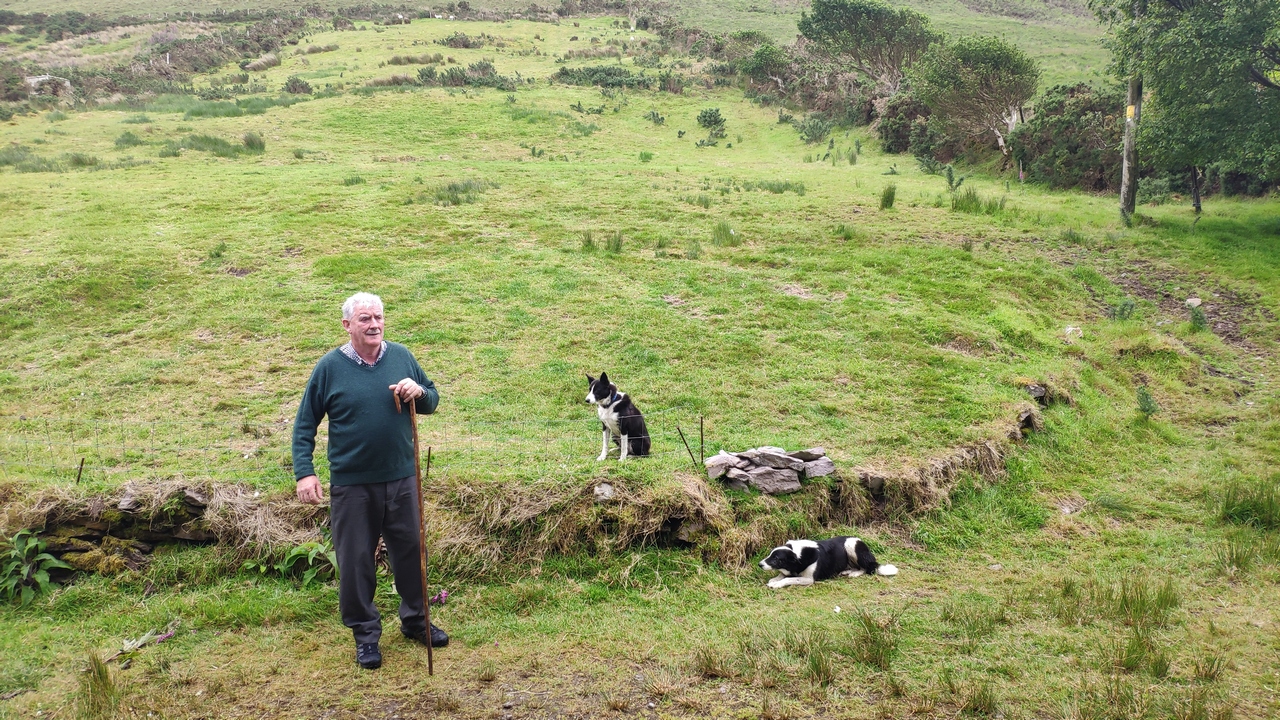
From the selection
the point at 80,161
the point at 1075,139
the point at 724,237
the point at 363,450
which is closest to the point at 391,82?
the point at 80,161

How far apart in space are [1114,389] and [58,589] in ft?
45.7

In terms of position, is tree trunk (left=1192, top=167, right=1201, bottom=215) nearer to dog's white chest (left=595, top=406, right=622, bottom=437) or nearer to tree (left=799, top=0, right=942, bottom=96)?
tree (left=799, top=0, right=942, bottom=96)

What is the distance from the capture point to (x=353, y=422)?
5.24 meters

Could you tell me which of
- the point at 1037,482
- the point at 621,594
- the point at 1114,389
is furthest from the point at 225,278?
the point at 1114,389

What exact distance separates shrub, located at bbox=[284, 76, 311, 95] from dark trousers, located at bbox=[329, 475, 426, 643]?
118ft

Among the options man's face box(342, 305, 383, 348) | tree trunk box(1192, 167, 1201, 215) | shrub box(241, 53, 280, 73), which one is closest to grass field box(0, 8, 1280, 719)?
tree trunk box(1192, 167, 1201, 215)

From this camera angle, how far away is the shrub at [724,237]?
17.6 meters

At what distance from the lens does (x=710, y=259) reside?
16781mm

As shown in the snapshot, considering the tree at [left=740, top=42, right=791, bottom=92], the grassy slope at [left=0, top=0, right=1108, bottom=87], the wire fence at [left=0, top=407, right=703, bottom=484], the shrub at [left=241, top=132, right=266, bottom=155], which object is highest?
the grassy slope at [left=0, top=0, right=1108, bottom=87]

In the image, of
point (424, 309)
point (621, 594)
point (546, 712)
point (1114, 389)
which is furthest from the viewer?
point (424, 309)

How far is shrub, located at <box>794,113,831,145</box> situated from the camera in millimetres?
32812

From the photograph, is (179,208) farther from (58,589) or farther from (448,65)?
(448,65)

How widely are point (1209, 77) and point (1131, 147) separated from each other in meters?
2.89

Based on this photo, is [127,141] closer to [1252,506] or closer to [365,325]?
[365,325]
